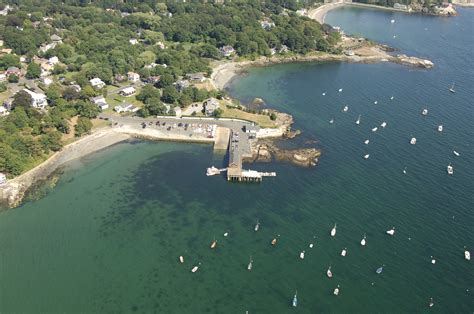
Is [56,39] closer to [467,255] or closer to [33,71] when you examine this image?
[33,71]

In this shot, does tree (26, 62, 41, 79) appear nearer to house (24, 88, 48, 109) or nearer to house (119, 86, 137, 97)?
house (24, 88, 48, 109)

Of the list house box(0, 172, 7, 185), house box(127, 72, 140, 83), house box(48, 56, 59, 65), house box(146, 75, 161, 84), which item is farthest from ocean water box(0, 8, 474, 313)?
house box(48, 56, 59, 65)

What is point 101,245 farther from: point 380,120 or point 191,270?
point 380,120

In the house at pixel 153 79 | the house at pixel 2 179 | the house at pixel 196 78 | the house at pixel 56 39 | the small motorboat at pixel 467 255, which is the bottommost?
the house at pixel 2 179

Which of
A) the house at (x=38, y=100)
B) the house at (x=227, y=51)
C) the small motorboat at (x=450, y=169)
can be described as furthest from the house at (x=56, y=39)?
the small motorboat at (x=450, y=169)

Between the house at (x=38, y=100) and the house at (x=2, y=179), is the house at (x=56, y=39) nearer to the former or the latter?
the house at (x=38, y=100)

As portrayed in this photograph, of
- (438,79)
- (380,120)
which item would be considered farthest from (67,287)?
(438,79)
